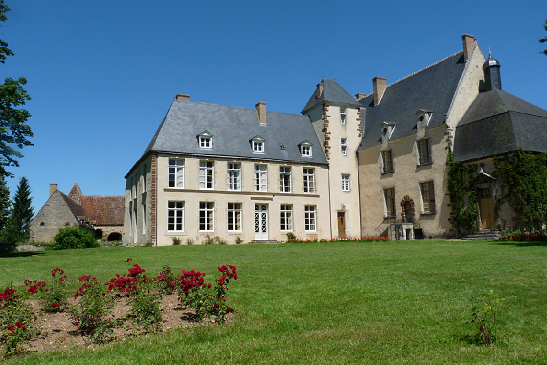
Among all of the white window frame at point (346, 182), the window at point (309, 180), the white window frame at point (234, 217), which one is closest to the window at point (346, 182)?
the white window frame at point (346, 182)

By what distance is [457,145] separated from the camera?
24766 millimetres

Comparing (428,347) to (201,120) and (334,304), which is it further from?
(201,120)

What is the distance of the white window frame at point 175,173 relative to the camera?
26500 mm

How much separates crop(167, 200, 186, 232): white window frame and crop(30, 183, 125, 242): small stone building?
17611 mm

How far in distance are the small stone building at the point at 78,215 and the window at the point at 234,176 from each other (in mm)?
19002

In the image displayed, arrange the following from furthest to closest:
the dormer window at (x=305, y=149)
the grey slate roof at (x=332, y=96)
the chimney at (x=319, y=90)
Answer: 1. the chimney at (x=319, y=90)
2. the grey slate roof at (x=332, y=96)
3. the dormer window at (x=305, y=149)

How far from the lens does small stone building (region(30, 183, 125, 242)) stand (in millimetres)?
40750

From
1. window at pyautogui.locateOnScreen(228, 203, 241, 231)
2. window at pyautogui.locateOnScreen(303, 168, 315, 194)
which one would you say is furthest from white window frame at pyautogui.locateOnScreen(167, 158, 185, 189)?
window at pyautogui.locateOnScreen(303, 168, 315, 194)

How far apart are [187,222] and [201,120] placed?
6889mm

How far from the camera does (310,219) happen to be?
99.8 feet

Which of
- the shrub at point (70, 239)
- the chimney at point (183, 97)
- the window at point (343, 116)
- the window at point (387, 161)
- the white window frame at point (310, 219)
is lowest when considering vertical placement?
the shrub at point (70, 239)

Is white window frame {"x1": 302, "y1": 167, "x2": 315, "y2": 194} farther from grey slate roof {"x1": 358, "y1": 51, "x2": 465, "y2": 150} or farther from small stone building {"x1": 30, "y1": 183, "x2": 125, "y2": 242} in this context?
small stone building {"x1": 30, "y1": 183, "x2": 125, "y2": 242}

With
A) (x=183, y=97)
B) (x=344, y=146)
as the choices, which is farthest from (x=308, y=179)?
(x=183, y=97)

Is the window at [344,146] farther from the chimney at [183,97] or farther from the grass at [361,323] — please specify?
the grass at [361,323]
